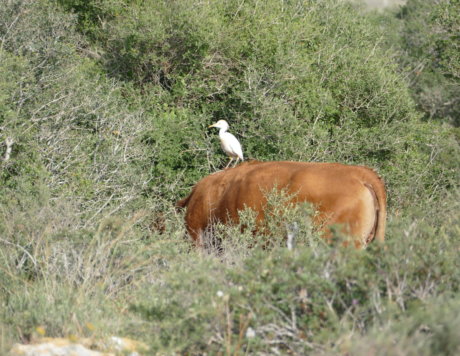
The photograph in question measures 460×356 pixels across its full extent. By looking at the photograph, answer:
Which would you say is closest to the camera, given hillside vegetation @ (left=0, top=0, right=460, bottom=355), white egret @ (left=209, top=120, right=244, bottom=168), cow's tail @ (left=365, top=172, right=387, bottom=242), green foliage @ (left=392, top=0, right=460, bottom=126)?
hillside vegetation @ (left=0, top=0, right=460, bottom=355)

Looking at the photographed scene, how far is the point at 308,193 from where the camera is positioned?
7.00 m

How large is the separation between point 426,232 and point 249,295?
1.35 meters

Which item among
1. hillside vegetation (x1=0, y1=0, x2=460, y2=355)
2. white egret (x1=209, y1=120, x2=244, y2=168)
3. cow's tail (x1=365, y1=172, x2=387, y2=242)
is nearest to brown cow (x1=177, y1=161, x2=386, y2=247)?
cow's tail (x1=365, y1=172, x2=387, y2=242)

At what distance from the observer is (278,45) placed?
428 inches

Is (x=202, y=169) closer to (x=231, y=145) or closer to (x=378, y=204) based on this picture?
(x=231, y=145)

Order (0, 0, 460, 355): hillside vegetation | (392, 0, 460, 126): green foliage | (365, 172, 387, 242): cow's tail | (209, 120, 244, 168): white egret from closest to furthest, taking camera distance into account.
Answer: (0, 0, 460, 355): hillside vegetation
(365, 172, 387, 242): cow's tail
(209, 120, 244, 168): white egret
(392, 0, 460, 126): green foliage

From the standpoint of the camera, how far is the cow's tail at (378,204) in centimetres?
666

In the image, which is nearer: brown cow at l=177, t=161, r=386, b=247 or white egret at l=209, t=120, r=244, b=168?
brown cow at l=177, t=161, r=386, b=247

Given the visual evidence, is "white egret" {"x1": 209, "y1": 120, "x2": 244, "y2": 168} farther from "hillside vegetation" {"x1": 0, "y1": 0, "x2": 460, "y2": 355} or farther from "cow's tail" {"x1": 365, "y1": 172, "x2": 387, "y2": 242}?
"cow's tail" {"x1": 365, "y1": 172, "x2": 387, "y2": 242}

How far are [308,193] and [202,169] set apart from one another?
343 centimetres

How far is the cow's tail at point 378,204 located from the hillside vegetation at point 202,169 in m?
0.36

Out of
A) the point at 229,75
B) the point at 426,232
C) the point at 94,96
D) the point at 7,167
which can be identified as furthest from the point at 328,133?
the point at 426,232

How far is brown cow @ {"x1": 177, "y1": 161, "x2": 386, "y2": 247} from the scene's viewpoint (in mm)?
6711

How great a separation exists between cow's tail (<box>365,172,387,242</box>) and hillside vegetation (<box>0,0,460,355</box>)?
14.0 inches
